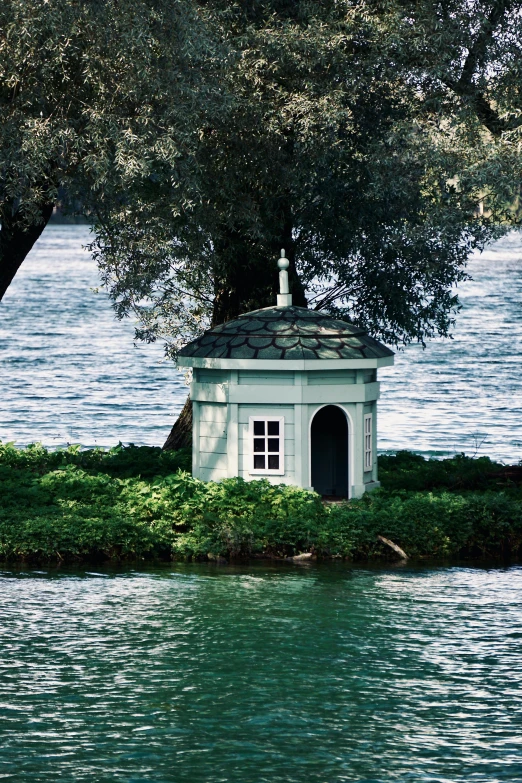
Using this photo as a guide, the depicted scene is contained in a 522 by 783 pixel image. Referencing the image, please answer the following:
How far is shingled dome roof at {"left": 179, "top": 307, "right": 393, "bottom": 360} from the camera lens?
20.8 meters

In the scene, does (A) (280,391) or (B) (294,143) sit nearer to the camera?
(A) (280,391)

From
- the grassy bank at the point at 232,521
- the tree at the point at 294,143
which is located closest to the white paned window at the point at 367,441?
the grassy bank at the point at 232,521

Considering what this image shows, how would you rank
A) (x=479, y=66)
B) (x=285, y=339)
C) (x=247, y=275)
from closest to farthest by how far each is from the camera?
1. (x=285, y=339)
2. (x=479, y=66)
3. (x=247, y=275)

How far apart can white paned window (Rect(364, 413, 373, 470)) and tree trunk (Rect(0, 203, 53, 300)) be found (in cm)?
615

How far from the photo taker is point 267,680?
45.0 feet

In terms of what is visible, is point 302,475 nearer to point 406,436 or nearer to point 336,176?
point 336,176

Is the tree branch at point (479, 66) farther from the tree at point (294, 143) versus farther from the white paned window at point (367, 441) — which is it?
the white paned window at point (367, 441)

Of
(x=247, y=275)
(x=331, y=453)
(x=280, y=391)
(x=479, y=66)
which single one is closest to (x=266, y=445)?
(x=280, y=391)

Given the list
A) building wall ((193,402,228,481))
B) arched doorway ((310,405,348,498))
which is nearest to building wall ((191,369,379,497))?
building wall ((193,402,228,481))

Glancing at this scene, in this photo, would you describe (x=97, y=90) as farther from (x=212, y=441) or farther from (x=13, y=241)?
(x=212, y=441)

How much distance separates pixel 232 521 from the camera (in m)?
19.4

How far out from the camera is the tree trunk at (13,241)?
22.9m

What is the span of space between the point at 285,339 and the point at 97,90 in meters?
4.55

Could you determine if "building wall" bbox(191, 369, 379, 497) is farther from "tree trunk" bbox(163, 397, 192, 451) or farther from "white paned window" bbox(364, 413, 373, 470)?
"tree trunk" bbox(163, 397, 192, 451)
